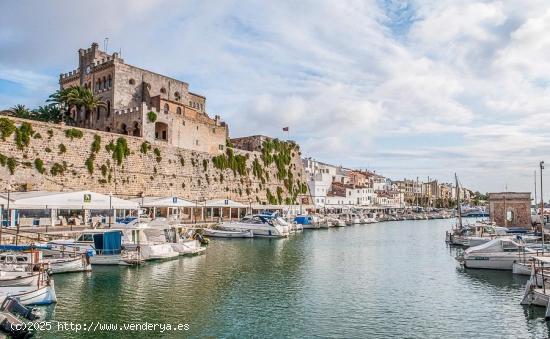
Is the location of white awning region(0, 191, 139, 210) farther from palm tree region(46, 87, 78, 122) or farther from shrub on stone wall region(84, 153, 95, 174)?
palm tree region(46, 87, 78, 122)

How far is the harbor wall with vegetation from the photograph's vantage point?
109 ft

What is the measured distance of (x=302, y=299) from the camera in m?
17.7

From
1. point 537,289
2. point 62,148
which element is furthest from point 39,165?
point 537,289

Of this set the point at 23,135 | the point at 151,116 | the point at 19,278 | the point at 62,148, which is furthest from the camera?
the point at 151,116

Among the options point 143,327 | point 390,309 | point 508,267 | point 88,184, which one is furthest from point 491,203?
point 143,327

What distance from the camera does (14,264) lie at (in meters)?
17.3

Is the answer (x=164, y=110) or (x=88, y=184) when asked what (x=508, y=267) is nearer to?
(x=88, y=184)

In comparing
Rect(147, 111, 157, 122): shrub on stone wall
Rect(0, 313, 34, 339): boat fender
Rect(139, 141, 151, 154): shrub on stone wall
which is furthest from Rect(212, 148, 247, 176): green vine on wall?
Rect(0, 313, 34, 339): boat fender

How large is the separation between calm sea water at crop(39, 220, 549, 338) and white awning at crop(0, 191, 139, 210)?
6325 mm

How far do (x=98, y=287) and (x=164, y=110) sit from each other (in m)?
31.8

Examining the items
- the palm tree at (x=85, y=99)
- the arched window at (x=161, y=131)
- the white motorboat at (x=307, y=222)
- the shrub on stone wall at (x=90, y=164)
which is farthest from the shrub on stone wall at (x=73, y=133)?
the white motorboat at (x=307, y=222)

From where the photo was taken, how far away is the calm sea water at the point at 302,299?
46.1 feet

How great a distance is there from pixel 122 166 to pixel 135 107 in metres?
8.92

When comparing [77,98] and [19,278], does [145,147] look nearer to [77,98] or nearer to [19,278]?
[77,98]
